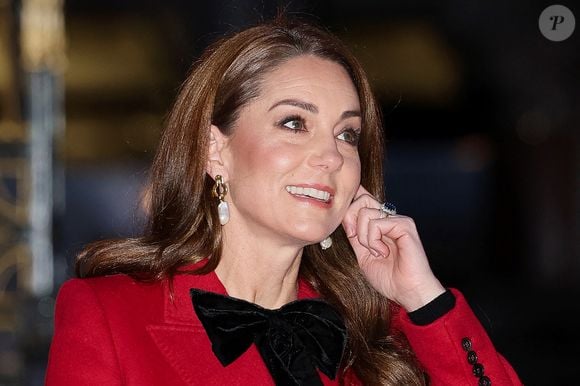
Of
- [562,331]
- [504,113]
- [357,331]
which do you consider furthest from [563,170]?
[357,331]

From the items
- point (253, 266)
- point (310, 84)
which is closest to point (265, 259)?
point (253, 266)

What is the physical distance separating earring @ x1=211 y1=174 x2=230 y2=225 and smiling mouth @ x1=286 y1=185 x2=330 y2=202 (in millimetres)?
193

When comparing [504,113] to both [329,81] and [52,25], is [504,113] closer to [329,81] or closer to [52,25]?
[52,25]

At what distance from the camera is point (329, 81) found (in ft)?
8.34

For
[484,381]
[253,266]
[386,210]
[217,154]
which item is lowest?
[484,381]

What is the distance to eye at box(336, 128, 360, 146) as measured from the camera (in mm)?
2547

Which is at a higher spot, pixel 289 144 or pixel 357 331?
pixel 289 144

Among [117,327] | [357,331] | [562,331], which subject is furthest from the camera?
[562,331]

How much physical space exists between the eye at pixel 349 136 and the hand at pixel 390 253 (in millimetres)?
217

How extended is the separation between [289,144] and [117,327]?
56cm

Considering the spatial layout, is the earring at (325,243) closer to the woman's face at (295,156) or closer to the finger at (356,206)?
the finger at (356,206)

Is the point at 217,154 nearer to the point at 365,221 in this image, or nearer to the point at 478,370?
the point at 365,221

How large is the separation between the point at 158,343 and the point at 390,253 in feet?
2.24

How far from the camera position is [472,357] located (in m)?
2.51
